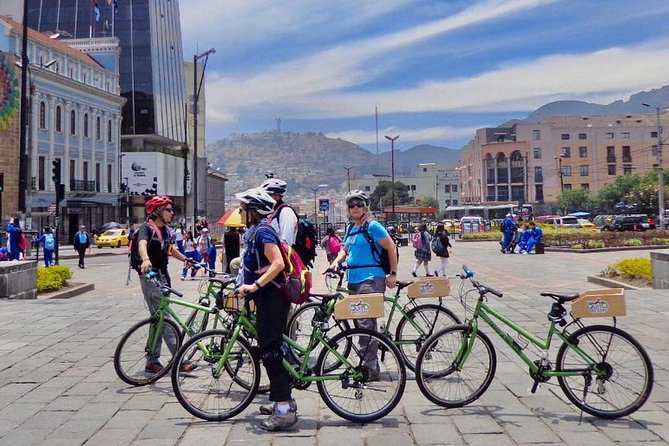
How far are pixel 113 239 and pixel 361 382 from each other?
40412 mm

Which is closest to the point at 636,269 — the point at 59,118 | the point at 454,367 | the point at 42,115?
the point at 454,367

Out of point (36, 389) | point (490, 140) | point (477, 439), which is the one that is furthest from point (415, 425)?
point (490, 140)

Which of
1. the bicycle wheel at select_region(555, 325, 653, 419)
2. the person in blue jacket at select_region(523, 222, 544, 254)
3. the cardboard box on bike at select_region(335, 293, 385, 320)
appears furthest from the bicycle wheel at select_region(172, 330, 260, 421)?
the person in blue jacket at select_region(523, 222, 544, 254)

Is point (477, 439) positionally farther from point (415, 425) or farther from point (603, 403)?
point (603, 403)

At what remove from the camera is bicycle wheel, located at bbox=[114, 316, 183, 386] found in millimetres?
6116

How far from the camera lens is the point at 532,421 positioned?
497 centimetres

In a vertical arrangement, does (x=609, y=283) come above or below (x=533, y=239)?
below

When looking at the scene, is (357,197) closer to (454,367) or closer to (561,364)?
(454,367)

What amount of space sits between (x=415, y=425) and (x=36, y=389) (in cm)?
368

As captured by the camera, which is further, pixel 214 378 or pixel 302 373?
pixel 214 378

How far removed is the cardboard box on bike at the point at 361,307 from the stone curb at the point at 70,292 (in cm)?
1018

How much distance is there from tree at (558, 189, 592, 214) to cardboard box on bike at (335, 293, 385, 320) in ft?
269

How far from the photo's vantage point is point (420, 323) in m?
6.43

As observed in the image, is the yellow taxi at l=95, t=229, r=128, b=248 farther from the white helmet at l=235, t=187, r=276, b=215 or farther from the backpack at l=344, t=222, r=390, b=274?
the white helmet at l=235, t=187, r=276, b=215
